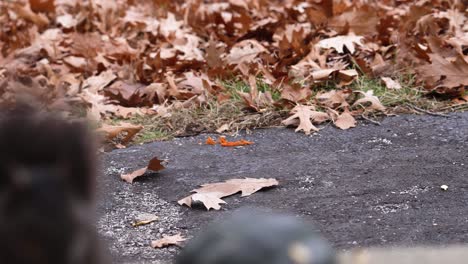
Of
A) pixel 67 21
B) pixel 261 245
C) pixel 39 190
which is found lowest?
pixel 67 21

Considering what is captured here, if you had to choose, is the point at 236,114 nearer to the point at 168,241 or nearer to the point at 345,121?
the point at 345,121

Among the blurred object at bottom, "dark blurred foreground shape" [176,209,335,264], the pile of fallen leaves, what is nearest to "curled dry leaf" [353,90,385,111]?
the pile of fallen leaves

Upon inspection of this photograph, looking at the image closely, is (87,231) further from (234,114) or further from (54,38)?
(54,38)

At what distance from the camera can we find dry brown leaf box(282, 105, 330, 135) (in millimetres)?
3748

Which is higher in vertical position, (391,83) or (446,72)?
(446,72)

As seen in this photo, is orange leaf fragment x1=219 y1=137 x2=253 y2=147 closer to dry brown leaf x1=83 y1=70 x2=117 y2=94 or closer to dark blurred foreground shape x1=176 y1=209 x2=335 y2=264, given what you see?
dry brown leaf x1=83 y1=70 x2=117 y2=94

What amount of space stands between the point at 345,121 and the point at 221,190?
1012mm

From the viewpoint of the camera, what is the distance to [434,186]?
3020mm

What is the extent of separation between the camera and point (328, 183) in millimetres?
3111

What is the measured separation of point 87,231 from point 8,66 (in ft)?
14.3

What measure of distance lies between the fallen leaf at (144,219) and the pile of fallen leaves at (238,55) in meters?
0.88

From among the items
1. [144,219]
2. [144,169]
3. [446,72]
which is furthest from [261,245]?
[446,72]

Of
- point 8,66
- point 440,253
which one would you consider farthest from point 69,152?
point 8,66

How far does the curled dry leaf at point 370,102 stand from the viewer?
3.90 m
